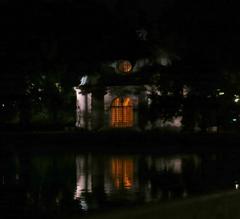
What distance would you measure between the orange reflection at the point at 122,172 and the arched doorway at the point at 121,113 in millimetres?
27020

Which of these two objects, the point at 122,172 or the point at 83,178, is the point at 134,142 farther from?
the point at 83,178

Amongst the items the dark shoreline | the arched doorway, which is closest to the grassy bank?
the dark shoreline

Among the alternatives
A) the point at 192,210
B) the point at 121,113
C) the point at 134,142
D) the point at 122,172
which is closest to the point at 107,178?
the point at 122,172

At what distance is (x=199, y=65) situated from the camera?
19.5 m

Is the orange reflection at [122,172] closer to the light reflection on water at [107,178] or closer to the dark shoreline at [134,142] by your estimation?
the light reflection on water at [107,178]

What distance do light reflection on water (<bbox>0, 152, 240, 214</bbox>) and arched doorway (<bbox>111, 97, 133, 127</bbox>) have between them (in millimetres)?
24731

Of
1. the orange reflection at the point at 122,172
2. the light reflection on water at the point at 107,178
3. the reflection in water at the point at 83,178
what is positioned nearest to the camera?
the light reflection on water at the point at 107,178

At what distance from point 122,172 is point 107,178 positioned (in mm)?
2061

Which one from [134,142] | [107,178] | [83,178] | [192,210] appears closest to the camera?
[192,210]

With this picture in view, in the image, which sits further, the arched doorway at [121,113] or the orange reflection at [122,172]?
the arched doorway at [121,113]

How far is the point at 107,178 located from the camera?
21.4 m

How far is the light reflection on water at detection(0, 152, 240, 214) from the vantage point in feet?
53.3

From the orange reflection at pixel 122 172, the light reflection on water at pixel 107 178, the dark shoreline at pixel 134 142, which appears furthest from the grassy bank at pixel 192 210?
the dark shoreline at pixel 134 142

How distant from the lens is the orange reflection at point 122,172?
1967cm
